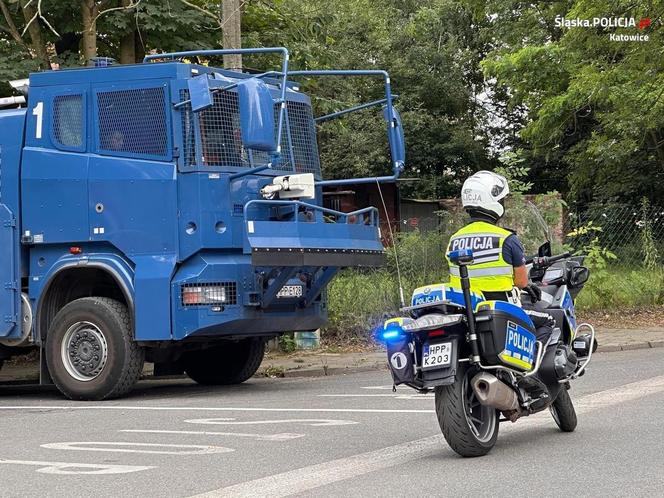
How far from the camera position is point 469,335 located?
24.0ft

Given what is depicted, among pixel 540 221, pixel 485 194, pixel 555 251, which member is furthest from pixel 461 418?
pixel 555 251

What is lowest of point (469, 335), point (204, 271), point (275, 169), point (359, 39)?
point (469, 335)

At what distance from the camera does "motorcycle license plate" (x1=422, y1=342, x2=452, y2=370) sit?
718cm

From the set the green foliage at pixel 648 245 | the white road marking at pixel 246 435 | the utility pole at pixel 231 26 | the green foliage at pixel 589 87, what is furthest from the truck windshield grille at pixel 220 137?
the green foliage at pixel 589 87

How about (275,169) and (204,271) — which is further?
(275,169)

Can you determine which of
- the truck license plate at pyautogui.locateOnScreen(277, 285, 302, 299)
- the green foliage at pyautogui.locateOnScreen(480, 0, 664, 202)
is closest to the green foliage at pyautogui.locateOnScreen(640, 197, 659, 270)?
the green foliage at pyautogui.locateOnScreen(480, 0, 664, 202)

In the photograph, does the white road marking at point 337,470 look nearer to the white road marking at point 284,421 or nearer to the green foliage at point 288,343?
the white road marking at point 284,421

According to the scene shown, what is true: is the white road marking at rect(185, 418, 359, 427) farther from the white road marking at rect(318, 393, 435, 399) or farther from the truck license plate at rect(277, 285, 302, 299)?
the truck license plate at rect(277, 285, 302, 299)

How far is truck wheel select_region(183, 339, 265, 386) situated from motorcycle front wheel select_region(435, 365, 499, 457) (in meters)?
6.40

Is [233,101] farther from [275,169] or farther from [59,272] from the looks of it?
[59,272]

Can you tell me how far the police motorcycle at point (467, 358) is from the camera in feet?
23.6

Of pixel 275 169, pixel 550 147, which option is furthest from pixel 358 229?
pixel 550 147

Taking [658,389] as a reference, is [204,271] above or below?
above

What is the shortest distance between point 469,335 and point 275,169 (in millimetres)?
5624
